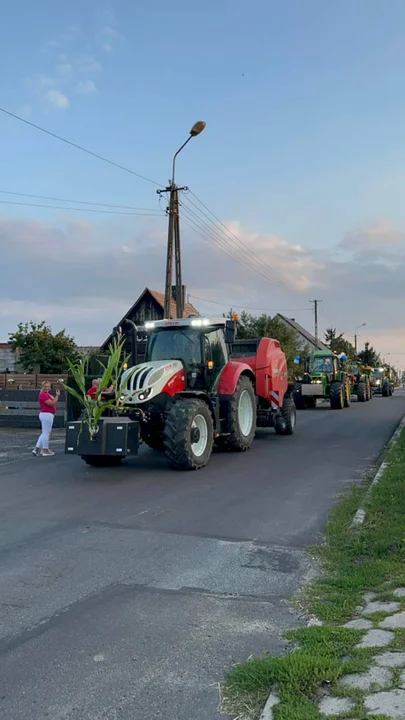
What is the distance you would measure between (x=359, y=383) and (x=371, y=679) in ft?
104

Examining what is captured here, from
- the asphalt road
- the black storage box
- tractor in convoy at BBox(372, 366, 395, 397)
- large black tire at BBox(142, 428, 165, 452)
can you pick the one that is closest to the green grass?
the asphalt road

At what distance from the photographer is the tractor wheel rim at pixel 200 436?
10641 millimetres

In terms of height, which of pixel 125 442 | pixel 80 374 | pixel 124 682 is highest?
pixel 80 374

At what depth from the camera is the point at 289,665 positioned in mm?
3545

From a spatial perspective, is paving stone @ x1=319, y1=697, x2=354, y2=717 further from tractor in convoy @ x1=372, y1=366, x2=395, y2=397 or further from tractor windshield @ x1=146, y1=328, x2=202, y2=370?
tractor in convoy @ x1=372, y1=366, x2=395, y2=397

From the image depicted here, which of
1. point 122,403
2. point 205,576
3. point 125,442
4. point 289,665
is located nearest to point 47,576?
point 205,576

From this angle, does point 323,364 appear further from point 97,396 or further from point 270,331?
point 97,396

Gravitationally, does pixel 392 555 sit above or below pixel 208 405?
below

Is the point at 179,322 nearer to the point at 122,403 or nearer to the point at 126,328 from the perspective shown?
the point at 126,328

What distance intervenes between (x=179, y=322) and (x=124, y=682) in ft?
30.2

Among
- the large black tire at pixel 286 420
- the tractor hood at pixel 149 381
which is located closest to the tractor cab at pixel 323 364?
the large black tire at pixel 286 420

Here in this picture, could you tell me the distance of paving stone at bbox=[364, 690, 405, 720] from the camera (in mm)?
3023

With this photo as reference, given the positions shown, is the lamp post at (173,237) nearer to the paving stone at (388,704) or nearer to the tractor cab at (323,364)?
the tractor cab at (323,364)

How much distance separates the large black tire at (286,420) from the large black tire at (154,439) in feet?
13.7
